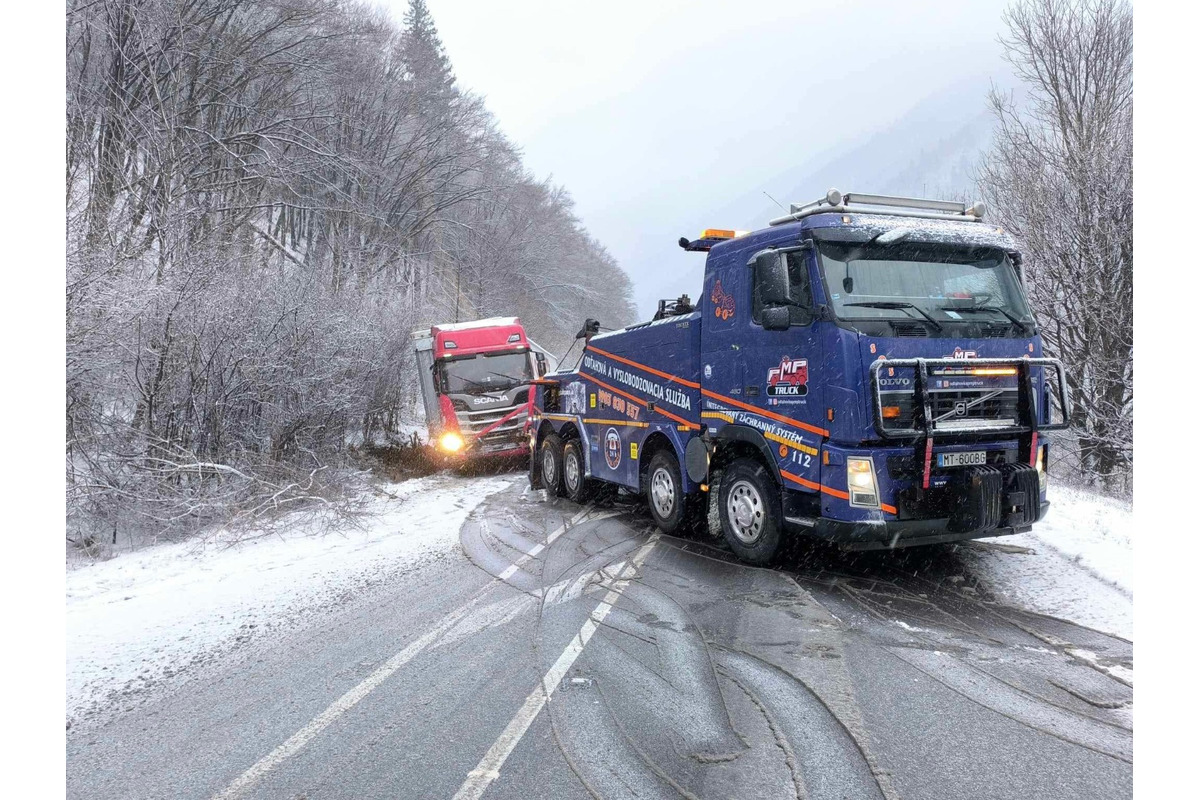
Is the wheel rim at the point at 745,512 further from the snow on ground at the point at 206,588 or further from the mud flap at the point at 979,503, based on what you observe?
the snow on ground at the point at 206,588

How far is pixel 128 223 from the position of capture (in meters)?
11.6

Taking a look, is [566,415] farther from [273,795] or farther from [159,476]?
[273,795]

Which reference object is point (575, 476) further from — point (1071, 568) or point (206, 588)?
point (1071, 568)

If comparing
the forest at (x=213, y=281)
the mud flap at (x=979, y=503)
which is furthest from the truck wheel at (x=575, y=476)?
the mud flap at (x=979, y=503)

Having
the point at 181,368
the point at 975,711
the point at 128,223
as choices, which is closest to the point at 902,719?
the point at 975,711

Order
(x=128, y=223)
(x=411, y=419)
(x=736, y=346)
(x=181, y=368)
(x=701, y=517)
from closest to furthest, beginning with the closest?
1. (x=736, y=346)
2. (x=701, y=517)
3. (x=181, y=368)
4. (x=128, y=223)
5. (x=411, y=419)

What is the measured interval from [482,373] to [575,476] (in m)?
5.39

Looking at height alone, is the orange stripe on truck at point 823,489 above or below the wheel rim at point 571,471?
above

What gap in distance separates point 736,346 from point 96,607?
609cm

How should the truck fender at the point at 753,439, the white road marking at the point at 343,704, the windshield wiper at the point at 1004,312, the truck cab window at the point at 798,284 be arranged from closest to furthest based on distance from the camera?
the white road marking at the point at 343,704, the truck cab window at the point at 798,284, the windshield wiper at the point at 1004,312, the truck fender at the point at 753,439

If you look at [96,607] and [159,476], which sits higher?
[159,476]

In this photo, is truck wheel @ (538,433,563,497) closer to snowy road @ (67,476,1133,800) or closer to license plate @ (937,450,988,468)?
snowy road @ (67,476,1133,800)

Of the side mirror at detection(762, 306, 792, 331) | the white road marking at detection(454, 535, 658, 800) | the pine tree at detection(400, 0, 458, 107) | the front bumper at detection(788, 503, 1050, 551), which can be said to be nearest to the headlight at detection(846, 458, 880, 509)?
the front bumper at detection(788, 503, 1050, 551)

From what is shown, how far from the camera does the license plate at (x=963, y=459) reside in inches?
243
